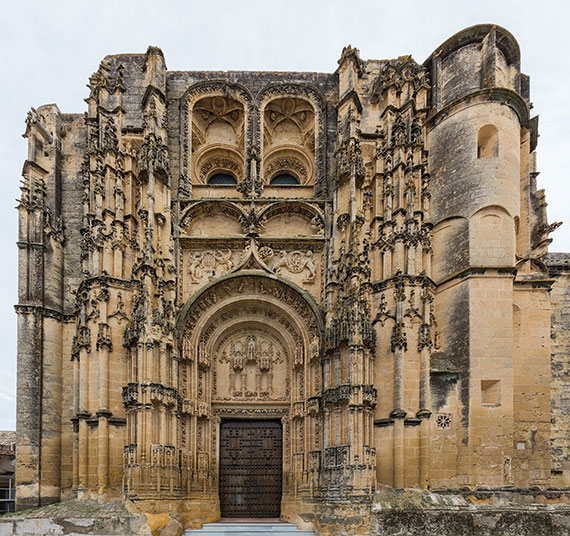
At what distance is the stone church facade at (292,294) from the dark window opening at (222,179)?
2.11 ft

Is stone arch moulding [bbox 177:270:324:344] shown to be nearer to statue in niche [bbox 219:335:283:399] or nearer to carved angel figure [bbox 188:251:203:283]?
carved angel figure [bbox 188:251:203:283]

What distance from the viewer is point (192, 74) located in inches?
595

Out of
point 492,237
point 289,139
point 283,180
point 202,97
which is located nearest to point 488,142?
point 492,237

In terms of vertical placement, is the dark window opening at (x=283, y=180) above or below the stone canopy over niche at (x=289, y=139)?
below

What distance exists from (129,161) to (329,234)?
6417 mm

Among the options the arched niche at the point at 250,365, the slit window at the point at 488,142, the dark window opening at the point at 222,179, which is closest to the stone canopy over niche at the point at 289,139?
the dark window opening at the point at 222,179

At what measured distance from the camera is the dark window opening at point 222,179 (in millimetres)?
15883

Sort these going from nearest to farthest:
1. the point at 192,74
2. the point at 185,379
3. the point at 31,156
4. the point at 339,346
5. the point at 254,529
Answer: the point at 254,529, the point at 339,346, the point at 185,379, the point at 31,156, the point at 192,74

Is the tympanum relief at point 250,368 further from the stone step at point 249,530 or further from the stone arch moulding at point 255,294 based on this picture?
the stone step at point 249,530

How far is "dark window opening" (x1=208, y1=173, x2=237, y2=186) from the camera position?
1588 cm

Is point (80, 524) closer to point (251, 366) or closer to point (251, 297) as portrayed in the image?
point (251, 366)

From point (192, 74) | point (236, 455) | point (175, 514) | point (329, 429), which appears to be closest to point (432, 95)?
point (192, 74)

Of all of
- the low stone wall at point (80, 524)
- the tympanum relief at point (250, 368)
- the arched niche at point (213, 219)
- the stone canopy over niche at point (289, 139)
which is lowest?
the low stone wall at point (80, 524)

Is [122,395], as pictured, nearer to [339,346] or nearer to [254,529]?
[254,529]
